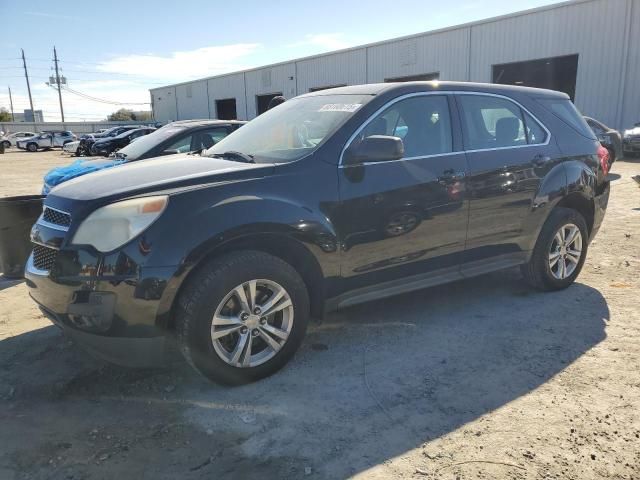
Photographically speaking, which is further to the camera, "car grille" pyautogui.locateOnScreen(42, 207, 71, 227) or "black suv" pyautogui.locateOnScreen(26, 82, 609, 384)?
"car grille" pyautogui.locateOnScreen(42, 207, 71, 227)

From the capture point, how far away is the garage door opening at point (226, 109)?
1785 inches

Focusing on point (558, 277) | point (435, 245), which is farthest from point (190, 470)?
point (558, 277)

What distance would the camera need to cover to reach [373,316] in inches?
168

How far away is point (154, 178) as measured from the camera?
3.14 metres

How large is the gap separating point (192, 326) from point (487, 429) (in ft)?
5.56

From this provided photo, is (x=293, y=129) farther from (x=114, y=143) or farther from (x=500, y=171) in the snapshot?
(x=114, y=143)

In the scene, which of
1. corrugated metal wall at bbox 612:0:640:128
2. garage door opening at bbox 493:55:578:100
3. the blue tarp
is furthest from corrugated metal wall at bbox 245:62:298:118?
the blue tarp

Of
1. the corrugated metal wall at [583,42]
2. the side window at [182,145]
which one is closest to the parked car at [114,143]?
the corrugated metal wall at [583,42]

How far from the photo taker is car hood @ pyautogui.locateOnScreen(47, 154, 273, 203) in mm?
2967

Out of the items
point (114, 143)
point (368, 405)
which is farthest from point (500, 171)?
point (114, 143)

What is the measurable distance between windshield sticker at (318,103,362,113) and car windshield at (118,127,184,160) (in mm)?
3942

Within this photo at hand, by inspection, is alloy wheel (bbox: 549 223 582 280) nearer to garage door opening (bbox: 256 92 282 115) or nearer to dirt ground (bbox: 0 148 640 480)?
dirt ground (bbox: 0 148 640 480)

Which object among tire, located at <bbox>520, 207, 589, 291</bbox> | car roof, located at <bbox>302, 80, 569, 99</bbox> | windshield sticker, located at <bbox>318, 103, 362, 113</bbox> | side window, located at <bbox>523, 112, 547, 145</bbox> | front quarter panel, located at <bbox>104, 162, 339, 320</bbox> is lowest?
tire, located at <bbox>520, 207, 589, 291</bbox>

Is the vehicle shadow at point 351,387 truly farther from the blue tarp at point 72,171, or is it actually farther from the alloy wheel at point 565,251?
the blue tarp at point 72,171
